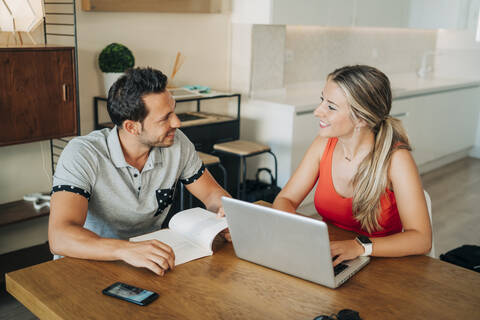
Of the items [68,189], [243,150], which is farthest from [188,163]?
[243,150]

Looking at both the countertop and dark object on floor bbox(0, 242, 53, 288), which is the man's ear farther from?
the countertop

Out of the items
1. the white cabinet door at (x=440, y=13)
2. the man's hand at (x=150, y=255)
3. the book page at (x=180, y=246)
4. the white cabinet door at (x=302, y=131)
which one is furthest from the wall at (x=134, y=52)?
the white cabinet door at (x=440, y=13)

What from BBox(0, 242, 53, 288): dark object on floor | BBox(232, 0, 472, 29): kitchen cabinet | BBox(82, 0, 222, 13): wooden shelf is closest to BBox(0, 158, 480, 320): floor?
BBox(0, 242, 53, 288): dark object on floor

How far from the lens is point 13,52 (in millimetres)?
2443

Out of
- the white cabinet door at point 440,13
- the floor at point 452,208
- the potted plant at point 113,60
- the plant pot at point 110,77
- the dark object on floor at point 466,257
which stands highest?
the white cabinet door at point 440,13

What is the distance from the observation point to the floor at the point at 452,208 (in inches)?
105

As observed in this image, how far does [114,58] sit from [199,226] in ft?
6.02

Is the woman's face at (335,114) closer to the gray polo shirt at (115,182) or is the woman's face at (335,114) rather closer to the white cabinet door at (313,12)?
the gray polo shirt at (115,182)

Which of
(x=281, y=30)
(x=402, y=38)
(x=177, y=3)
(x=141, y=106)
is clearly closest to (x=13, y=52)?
(x=141, y=106)

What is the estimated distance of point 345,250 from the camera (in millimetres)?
1472

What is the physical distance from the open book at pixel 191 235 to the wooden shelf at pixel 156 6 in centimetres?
191

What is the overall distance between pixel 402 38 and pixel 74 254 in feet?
17.0

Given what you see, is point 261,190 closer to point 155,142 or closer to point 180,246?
point 155,142

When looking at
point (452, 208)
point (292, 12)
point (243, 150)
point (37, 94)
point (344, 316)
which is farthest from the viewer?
point (452, 208)
